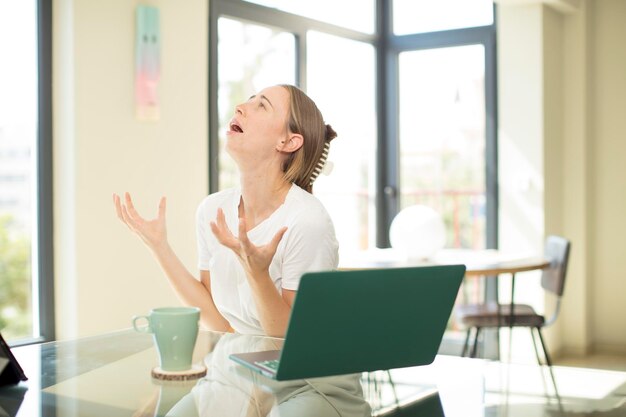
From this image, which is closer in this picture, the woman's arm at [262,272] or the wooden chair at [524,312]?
the woman's arm at [262,272]

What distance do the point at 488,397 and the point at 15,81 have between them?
285 cm

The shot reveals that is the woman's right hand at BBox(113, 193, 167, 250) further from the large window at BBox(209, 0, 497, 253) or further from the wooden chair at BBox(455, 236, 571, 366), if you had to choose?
the large window at BBox(209, 0, 497, 253)

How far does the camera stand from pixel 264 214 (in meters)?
1.96

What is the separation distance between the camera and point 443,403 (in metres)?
1.20

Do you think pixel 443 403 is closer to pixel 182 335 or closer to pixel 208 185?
pixel 182 335

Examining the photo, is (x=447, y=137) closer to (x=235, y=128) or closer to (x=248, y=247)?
(x=235, y=128)

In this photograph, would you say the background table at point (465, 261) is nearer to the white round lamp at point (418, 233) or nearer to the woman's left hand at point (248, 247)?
the white round lamp at point (418, 233)

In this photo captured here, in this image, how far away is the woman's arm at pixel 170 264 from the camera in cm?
183

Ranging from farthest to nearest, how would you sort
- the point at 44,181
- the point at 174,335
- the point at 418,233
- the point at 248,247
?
the point at 418,233
the point at 44,181
the point at 248,247
the point at 174,335

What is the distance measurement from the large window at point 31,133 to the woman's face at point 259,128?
71.0 inches

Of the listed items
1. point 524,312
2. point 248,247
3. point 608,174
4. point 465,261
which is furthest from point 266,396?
point 608,174

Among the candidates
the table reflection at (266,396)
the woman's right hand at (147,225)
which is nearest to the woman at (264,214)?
the woman's right hand at (147,225)

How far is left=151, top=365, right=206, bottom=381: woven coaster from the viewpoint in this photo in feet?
4.19

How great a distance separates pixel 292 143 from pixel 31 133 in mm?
1969
